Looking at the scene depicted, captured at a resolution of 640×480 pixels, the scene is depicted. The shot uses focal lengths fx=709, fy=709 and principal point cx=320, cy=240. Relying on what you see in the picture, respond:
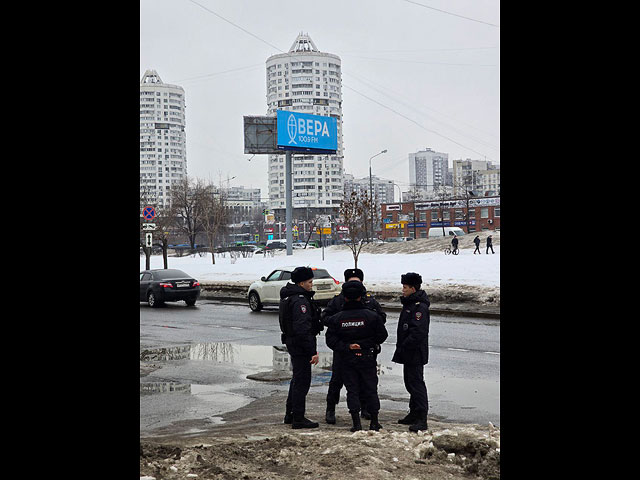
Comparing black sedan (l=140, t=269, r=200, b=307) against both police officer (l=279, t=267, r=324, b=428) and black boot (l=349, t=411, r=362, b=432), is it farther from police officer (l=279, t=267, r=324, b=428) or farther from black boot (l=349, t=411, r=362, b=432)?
black boot (l=349, t=411, r=362, b=432)

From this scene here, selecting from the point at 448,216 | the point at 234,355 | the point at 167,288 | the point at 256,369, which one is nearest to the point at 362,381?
the point at 256,369

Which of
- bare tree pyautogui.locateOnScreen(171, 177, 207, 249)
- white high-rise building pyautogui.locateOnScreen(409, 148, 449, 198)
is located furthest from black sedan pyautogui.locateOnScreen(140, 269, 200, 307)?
white high-rise building pyautogui.locateOnScreen(409, 148, 449, 198)

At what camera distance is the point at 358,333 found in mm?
7695

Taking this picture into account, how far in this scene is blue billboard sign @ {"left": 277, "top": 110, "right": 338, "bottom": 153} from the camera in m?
55.4

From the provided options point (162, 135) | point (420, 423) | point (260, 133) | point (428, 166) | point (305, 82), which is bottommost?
point (420, 423)

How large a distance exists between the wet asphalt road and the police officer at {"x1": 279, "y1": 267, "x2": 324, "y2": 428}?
71.2 inches

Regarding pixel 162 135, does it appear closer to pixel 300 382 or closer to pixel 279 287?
pixel 279 287

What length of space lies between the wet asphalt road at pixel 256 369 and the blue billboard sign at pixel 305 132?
36.0 metres

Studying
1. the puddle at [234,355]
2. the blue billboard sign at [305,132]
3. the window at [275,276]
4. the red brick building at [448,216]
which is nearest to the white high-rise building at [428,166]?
the red brick building at [448,216]

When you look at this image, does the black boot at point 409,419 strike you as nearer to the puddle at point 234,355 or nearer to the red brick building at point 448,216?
the puddle at point 234,355

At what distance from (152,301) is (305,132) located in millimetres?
32399
